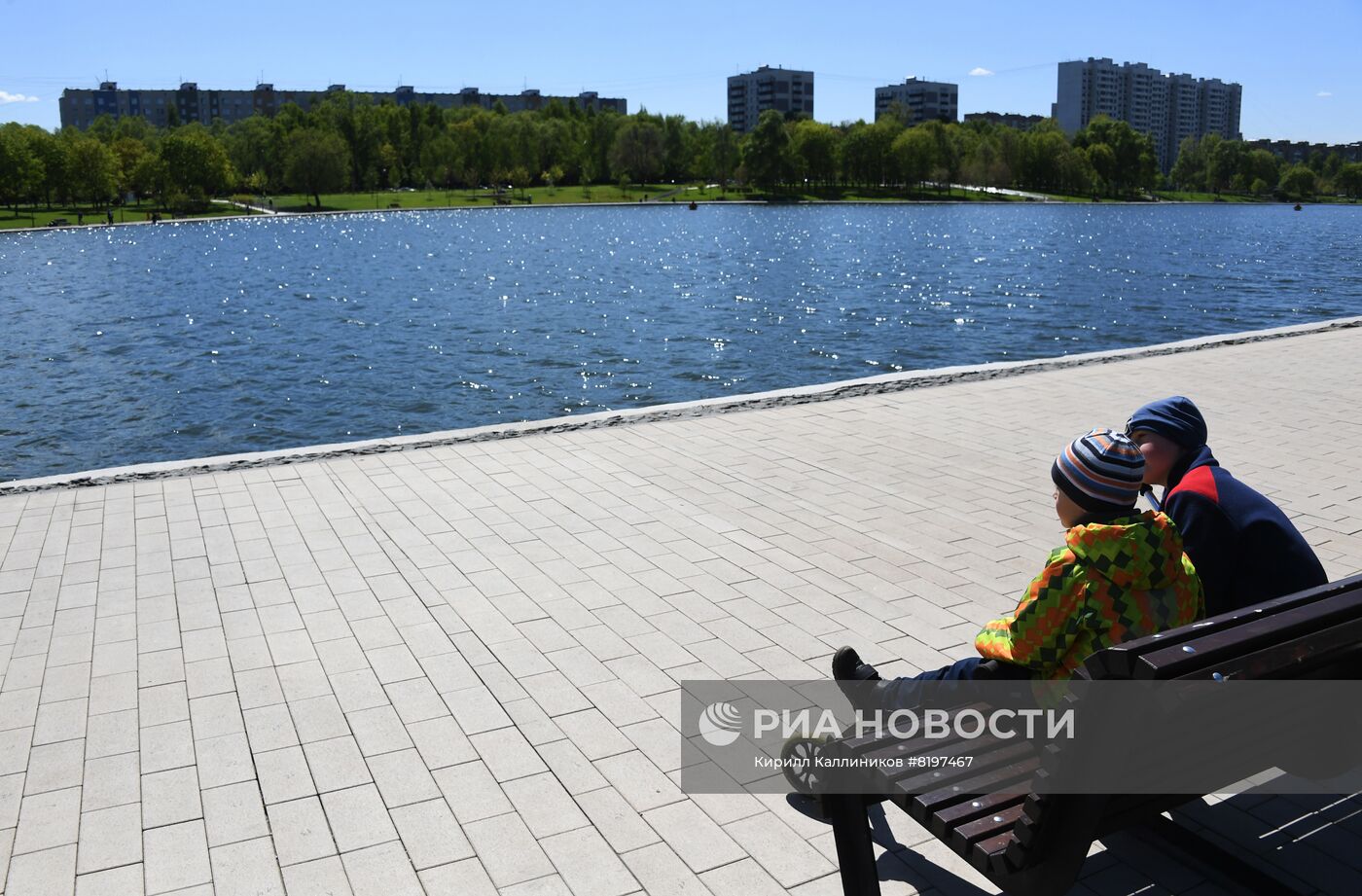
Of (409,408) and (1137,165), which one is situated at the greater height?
(1137,165)

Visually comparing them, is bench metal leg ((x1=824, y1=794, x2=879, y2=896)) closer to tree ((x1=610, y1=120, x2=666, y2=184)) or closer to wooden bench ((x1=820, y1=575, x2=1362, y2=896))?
wooden bench ((x1=820, y1=575, x2=1362, y2=896))

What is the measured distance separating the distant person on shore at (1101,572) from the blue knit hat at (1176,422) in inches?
32.1

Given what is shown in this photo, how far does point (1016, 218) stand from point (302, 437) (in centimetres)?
9274

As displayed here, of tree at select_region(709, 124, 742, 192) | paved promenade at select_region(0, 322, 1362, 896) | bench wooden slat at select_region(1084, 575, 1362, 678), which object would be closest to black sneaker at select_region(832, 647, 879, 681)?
paved promenade at select_region(0, 322, 1362, 896)

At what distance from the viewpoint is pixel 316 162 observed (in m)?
112

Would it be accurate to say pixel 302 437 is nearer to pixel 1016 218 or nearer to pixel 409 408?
pixel 409 408

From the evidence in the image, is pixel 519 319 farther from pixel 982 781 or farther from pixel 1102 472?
pixel 982 781

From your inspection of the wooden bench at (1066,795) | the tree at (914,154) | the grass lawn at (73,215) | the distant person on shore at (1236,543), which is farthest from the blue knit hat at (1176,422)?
the tree at (914,154)

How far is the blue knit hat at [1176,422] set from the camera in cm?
378

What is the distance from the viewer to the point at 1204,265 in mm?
48219

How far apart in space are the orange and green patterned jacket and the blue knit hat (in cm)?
85

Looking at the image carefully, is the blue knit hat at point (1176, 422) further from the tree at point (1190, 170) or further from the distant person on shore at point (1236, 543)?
the tree at point (1190, 170)

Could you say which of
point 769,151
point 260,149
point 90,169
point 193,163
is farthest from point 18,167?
point 769,151

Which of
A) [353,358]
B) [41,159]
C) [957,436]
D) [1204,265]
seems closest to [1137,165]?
[1204,265]
